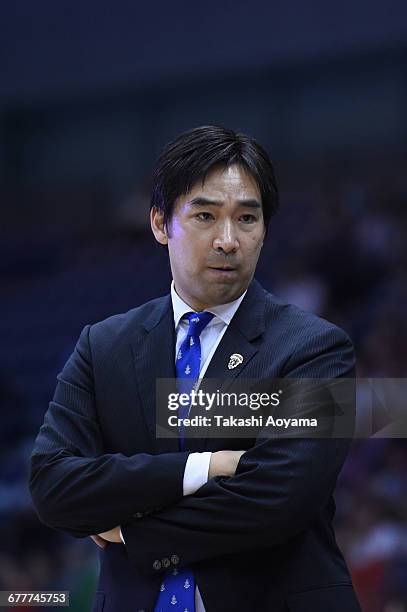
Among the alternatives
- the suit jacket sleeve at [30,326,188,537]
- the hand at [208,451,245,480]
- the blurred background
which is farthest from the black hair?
the blurred background

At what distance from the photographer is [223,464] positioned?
195cm

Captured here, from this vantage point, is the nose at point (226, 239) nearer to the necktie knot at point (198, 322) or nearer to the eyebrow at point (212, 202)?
the eyebrow at point (212, 202)

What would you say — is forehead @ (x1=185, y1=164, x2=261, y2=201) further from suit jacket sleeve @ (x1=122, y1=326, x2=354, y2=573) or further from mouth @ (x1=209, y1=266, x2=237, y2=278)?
suit jacket sleeve @ (x1=122, y1=326, x2=354, y2=573)

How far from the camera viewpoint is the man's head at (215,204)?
2045 mm

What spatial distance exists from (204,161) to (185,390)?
440 mm

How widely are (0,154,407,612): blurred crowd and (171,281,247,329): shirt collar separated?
159 centimetres

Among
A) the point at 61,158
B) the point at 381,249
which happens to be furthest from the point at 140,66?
the point at 381,249

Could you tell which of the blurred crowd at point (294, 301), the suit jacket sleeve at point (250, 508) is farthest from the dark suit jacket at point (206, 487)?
the blurred crowd at point (294, 301)

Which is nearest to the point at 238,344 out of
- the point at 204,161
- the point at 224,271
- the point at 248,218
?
the point at 224,271

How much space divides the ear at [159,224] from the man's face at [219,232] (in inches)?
2.0

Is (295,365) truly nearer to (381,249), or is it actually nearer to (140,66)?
(381,249)

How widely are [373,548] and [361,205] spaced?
7.87ft

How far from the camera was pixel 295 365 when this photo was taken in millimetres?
2029

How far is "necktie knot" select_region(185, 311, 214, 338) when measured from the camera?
2111mm
